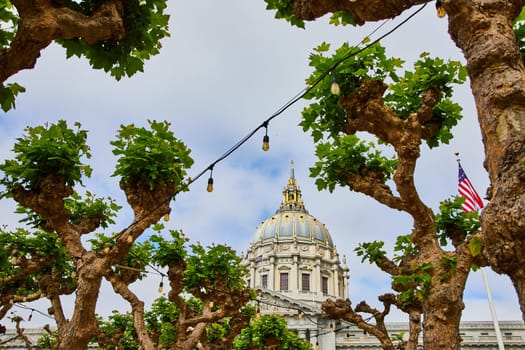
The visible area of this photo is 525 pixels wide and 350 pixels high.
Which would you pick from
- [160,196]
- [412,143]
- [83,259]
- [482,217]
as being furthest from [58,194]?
[482,217]

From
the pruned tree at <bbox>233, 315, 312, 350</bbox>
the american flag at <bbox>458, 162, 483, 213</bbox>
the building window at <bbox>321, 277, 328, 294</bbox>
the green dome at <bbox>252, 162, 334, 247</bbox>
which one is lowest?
the pruned tree at <bbox>233, 315, 312, 350</bbox>

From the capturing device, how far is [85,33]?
5.50m

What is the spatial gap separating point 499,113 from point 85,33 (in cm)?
484

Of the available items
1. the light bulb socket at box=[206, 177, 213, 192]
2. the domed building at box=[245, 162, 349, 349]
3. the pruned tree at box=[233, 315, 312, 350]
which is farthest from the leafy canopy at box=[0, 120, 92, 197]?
the domed building at box=[245, 162, 349, 349]

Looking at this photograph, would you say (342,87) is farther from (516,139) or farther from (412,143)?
(516,139)

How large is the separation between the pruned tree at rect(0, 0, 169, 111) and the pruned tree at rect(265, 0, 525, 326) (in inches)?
93.1

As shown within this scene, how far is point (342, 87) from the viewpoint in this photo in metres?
8.70

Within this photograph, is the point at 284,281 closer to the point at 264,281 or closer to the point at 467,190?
the point at 264,281

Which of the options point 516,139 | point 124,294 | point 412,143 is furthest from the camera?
point 124,294

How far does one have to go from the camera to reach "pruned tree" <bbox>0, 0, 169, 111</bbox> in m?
5.18

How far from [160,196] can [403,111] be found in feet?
19.4

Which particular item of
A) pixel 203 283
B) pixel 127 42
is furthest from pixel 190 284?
pixel 127 42

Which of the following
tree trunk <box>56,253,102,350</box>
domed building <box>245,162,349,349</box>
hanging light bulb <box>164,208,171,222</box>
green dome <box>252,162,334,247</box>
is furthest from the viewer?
green dome <box>252,162,334,247</box>

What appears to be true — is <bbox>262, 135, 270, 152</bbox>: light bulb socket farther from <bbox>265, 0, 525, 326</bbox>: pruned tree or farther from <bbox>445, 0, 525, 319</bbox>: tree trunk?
<bbox>445, 0, 525, 319</bbox>: tree trunk
